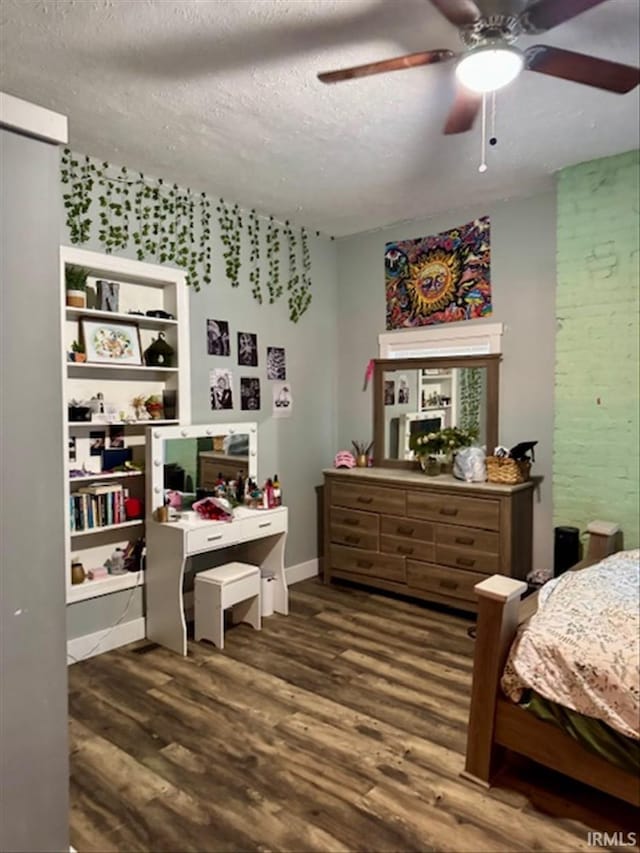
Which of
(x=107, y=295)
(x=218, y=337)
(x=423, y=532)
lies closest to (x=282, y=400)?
(x=218, y=337)

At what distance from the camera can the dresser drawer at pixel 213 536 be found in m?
3.04

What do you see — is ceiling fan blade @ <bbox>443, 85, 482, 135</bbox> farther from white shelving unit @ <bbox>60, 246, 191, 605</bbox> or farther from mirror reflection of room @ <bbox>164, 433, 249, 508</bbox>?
mirror reflection of room @ <bbox>164, 433, 249, 508</bbox>

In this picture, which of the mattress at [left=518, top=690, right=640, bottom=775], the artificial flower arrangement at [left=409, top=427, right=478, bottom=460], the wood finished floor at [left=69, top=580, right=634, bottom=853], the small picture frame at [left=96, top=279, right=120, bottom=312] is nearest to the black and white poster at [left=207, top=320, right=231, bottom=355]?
the small picture frame at [left=96, top=279, right=120, bottom=312]

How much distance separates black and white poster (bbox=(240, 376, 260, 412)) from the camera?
3865mm

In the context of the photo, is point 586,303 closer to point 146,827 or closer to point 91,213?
point 91,213

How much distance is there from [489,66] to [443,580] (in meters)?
2.79

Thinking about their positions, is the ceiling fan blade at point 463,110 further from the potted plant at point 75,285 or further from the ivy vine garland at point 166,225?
the potted plant at point 75,285

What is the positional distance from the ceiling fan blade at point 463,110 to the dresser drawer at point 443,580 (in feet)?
8.01

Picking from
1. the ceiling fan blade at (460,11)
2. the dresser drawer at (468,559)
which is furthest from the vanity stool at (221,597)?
the ceiling fan blade at (460,11)

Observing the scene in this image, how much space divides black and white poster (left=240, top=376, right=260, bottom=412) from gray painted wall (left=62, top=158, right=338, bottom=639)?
0.11ft

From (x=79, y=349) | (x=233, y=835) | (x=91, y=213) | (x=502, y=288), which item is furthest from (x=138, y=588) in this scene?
(x=502, y=288)

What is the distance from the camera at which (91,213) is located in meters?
3.03

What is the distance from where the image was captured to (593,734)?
170 cm

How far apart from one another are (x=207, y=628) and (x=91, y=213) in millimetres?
2385
